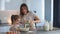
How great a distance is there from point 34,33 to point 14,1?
2364mm

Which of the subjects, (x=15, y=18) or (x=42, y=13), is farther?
(x=42, y=13)

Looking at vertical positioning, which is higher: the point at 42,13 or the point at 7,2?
the point at 7,2

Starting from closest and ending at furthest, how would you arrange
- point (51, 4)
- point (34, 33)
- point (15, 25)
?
point (34, 33) → point (15, 25) → point (51, 4)

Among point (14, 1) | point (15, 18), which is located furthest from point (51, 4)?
point (15, 18)

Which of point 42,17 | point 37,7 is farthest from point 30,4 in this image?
point 42,17

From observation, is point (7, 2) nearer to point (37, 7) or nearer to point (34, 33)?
point (37, 7)

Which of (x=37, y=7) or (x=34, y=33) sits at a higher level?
(x=37, y=7)

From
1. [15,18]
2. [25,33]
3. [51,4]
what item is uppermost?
[51,4]

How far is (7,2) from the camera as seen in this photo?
3.98 metres

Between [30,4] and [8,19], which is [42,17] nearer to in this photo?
[30,4]

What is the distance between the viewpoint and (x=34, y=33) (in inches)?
69.4

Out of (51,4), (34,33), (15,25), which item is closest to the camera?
(34,33)

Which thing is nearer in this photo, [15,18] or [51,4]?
[15,18]

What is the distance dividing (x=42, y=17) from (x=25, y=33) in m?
2.28
